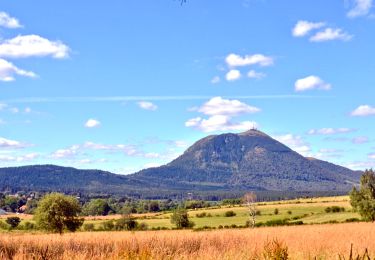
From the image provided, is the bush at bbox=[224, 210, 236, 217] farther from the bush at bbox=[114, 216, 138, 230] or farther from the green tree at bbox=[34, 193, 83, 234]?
the green tree at bbox=[34, 193, 83, 234]

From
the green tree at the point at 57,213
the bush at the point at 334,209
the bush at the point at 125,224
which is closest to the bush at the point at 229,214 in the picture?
the bush at the point at 334,209

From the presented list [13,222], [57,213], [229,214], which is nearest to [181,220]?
[229,214]

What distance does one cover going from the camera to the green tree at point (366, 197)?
71.6 metres

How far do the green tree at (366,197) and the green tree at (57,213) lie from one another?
1557 inches

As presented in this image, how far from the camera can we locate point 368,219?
233 ft

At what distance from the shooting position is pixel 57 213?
2756 inches

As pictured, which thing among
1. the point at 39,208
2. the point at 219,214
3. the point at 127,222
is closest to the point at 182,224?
the point at 127,222

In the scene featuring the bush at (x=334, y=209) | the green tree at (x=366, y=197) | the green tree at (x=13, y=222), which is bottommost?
the green tree at (x=13, y=222)

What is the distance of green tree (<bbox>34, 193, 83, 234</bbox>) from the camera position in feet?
227

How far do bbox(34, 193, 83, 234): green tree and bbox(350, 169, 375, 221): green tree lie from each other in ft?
130

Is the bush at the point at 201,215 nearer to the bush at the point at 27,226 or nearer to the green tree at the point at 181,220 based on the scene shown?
the green tree at the point at 181,220

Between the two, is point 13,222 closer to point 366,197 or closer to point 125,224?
point 125,224

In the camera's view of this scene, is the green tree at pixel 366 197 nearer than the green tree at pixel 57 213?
No

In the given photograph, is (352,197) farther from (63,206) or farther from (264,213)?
(264,213)
